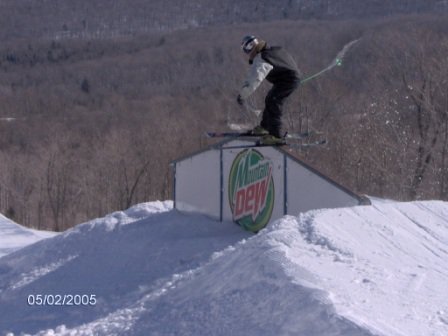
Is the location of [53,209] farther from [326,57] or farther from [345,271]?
[345,271]

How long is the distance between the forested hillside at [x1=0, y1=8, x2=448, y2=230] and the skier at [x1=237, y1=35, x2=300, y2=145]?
14305 mm

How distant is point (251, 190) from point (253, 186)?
9 centimetres

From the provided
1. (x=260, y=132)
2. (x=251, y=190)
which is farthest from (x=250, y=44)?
(x=251, y=190)

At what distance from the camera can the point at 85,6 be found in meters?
111

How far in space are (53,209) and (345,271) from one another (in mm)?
40205

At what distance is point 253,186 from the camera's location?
13672mm

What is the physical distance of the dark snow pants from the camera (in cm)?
1091

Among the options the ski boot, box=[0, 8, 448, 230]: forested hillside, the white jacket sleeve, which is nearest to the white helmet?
the white jacket sleeve

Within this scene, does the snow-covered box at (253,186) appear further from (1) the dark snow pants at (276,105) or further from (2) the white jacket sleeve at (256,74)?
(2) the white jacket sleeve at (256,74)

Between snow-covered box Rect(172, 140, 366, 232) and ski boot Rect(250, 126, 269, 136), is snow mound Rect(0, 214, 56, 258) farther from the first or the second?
ski boot Rect(250, 126, 269, 136)

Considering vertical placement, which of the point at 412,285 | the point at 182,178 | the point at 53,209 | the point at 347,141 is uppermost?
the point at 412,285

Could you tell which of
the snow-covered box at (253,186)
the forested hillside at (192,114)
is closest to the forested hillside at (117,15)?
the forested hillside at (192,114)


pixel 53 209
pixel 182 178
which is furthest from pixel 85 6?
pixel 182 178

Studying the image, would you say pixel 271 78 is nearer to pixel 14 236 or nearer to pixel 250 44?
pixel 250 44
